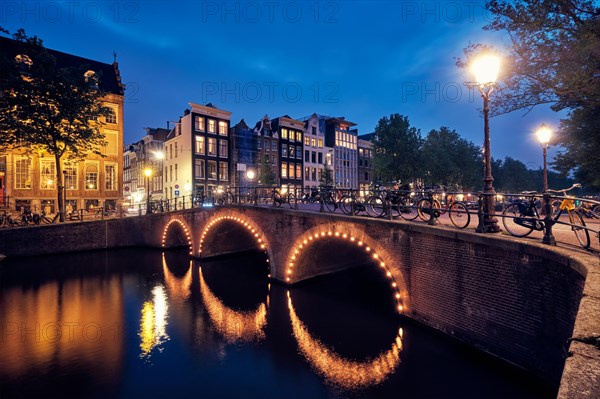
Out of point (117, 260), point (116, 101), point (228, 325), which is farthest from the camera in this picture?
point (116, 101)

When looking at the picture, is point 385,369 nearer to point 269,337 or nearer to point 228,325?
point 269,337

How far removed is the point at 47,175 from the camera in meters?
30.8

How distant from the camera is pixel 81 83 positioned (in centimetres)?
2614

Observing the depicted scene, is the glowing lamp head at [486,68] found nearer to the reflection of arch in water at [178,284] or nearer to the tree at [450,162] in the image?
the reflection of arch in water at [178,284]

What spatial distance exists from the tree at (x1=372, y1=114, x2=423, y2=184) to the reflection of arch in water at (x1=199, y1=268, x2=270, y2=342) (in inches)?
1046

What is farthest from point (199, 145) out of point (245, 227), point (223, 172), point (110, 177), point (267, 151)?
point (245, 227)

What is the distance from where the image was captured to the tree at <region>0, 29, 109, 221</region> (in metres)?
23.9

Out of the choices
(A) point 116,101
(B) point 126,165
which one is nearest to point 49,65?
(A) point 116,101

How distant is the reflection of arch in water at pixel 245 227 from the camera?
16.5 metres

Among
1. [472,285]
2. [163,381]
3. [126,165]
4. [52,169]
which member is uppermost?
[126,165]

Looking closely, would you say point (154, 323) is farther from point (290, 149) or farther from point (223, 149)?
point (290, 149)

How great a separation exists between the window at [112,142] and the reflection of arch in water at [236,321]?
2734 cm

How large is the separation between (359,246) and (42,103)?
27.7 m

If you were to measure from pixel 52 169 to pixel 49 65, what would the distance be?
10840 millimetres
